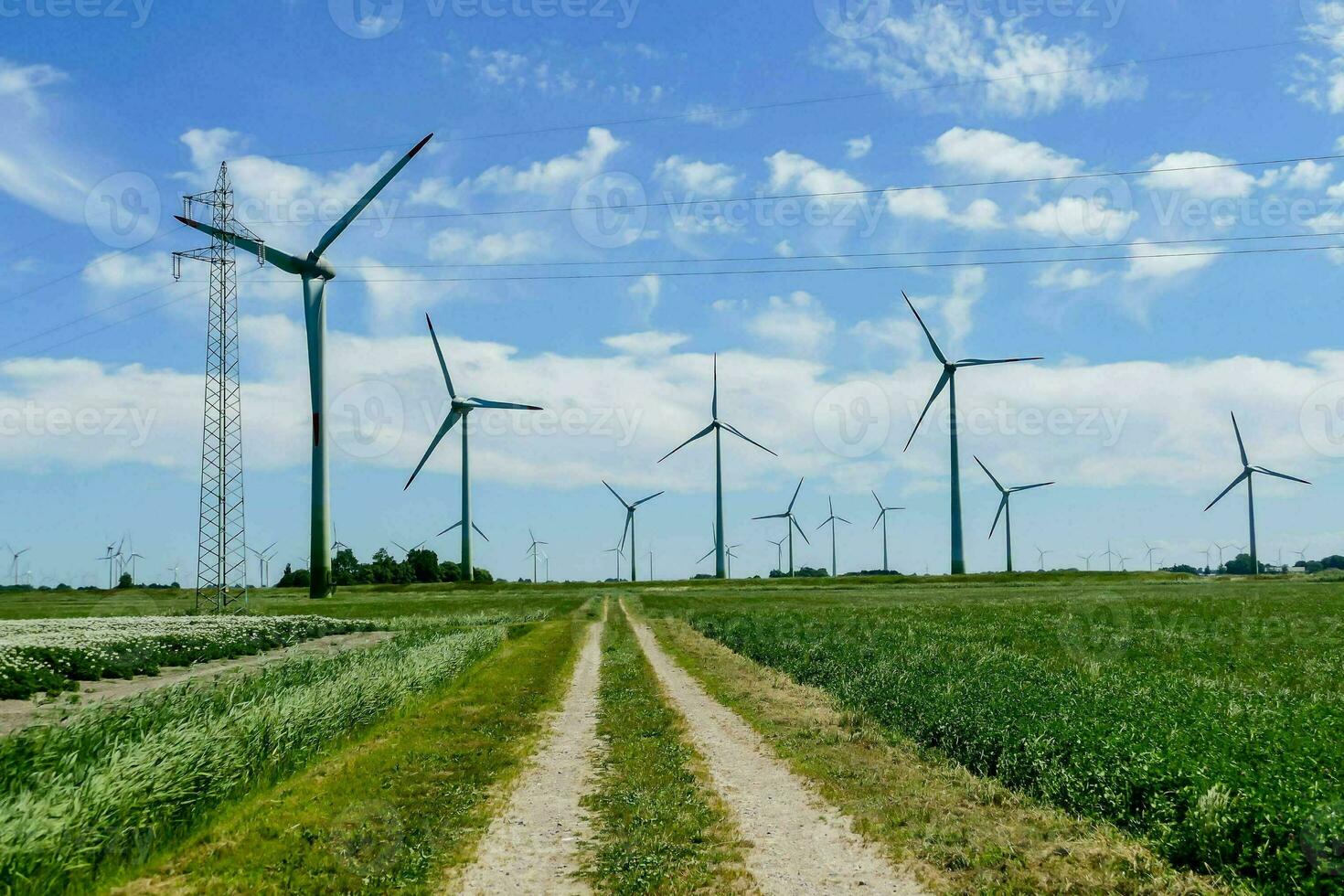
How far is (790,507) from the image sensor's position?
196375mm

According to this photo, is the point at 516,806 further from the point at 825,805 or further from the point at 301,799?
the point at 825,805

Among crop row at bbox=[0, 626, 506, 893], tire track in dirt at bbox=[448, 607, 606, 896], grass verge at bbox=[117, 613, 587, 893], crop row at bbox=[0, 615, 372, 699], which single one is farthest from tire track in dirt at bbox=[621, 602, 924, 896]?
crop row at bbox=[0, 615, 372, 699]

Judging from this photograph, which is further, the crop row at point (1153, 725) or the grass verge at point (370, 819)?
the grass verge at point (370, 819)

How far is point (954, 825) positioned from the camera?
46.8 feet

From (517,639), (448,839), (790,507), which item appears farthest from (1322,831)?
(790,507)

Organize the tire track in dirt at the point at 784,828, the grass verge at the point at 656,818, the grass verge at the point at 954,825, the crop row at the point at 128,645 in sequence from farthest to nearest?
the crop row at the point at 128,645, the grass verge at the point at 656,818, the tire track in dirt at the point at 784,828, the grass verge at the point at 954,825

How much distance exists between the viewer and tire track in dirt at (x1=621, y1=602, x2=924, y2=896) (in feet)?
40.0

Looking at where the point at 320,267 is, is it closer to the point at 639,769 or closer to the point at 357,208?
the point at 357,208

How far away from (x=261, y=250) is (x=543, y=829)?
8149 centimetres

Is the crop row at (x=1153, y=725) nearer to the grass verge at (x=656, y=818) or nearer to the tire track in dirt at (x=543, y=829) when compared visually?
the grass verge at (x=656, y=818)

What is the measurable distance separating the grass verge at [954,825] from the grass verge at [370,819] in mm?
5977

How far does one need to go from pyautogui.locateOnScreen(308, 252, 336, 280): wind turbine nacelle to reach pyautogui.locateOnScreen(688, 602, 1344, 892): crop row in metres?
68.3

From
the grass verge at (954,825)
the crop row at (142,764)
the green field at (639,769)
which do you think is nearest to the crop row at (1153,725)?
the green field at (639,769)

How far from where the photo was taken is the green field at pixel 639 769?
38.8 ft
